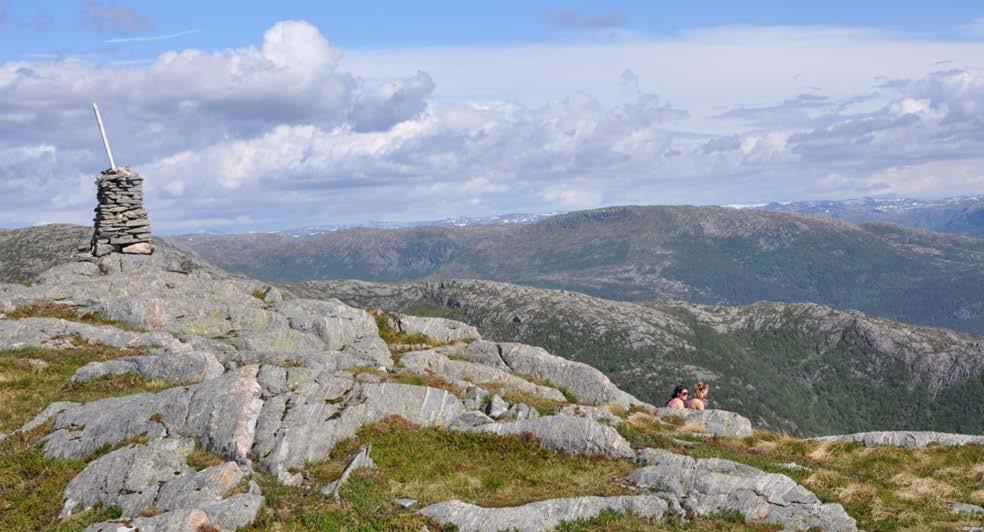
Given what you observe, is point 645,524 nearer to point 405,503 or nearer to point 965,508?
point 405,503

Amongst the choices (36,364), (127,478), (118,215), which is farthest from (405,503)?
(118,215)

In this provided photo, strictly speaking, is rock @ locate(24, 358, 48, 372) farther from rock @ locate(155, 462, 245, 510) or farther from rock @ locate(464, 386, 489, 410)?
rock @ locate(464, 386, 489, 410)

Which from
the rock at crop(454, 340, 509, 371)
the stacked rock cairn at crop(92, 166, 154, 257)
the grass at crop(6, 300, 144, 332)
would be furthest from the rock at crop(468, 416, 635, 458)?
the stacked rock cairn at crop(92, 166, 154, 257)

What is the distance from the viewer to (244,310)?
45.0 meters

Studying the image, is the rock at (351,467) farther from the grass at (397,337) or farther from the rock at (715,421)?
the grass at (397,337)

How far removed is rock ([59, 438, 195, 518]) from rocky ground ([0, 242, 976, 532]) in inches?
1.9

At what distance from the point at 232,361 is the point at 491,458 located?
56.0 ft

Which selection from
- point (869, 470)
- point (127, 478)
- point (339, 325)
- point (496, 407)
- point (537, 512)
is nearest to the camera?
point (537, 512)

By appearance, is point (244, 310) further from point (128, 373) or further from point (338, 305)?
point (128, 373)

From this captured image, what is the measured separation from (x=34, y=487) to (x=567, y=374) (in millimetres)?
30944

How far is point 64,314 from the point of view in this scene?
135 feet

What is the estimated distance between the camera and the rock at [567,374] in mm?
43625

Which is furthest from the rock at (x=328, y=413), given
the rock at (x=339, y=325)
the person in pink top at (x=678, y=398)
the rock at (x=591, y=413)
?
the person in pink top at (x=678, y=398)

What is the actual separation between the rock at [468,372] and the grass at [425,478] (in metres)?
12.4
